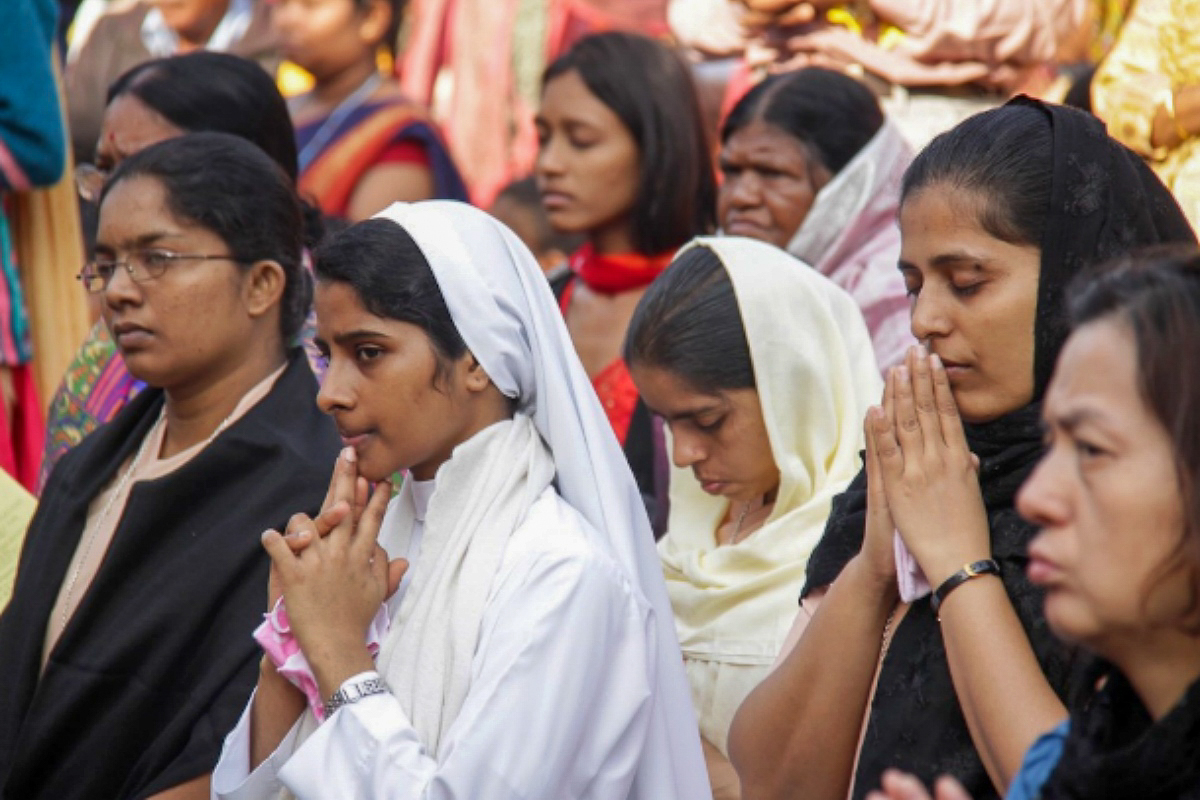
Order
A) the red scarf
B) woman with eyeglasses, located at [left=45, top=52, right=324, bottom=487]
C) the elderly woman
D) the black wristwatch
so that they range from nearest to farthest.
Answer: the black wristwatch
woman with eyeglasses, located at [left=45, top=52, right=324, bottom=487]
the elderly woman
the red scarf

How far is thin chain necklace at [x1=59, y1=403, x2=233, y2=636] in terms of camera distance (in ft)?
12.8

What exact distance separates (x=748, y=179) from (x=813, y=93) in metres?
0.28

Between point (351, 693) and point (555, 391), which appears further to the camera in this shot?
point (555, 391)

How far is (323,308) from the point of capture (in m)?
3.23

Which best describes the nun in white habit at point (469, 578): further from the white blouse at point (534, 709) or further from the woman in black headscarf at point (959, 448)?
the woman in black headscarf at point (959, 448)

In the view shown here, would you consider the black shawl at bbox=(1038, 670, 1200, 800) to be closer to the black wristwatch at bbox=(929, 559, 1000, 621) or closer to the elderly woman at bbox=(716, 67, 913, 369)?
the black wristwatch at bbox=(929, 559, 1000, 621)

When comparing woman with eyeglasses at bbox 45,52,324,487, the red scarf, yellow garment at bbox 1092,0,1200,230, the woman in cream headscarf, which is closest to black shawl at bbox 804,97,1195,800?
the woman in cream headscarf

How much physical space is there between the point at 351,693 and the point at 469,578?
10.0 inches

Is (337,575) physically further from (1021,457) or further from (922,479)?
(1021,457)

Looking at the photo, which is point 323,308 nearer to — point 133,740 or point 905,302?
point 133,740

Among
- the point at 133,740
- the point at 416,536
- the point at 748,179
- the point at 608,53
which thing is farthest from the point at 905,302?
the point at 133,740

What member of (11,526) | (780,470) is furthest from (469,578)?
(11,526)

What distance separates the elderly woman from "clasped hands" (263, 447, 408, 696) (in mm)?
1904

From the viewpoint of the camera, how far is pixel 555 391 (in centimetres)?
312
